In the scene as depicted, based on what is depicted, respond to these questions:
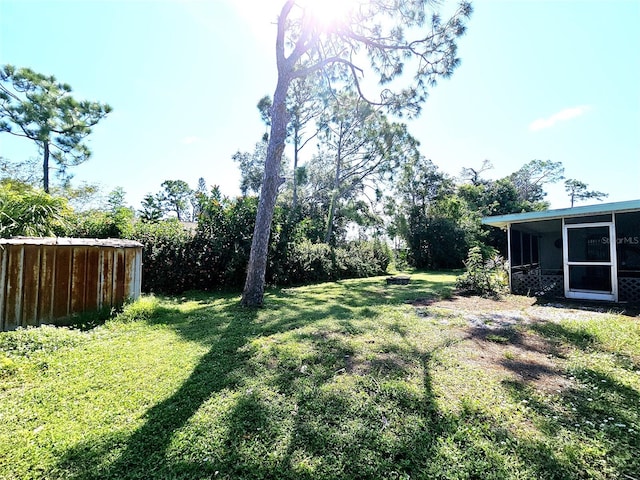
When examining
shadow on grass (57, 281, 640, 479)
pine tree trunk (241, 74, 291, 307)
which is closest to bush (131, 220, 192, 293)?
pine tree trunk (241, 74, 291, 307)

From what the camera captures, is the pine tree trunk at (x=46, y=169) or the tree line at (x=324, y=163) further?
the pine tree trunk at (x=46, y=169)

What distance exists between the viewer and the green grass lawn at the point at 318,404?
5.94 ft

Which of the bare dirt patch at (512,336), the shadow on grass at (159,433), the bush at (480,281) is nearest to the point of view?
the shadow on grass at (159,433)

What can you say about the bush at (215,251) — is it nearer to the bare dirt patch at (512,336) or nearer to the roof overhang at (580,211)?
the bare dirt patch at (512,336)

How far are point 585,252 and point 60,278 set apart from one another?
1307 centimetres

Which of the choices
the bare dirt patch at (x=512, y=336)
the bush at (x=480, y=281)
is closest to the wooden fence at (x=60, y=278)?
the bare dirt patch at (x=512, y=336)

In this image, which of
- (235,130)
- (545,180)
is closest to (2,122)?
(235,130)

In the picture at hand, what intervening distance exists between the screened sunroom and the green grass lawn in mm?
4048

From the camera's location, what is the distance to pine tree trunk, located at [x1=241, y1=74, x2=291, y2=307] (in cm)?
625

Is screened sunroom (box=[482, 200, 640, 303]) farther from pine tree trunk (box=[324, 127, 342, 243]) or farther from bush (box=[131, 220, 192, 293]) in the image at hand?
bush (box=[131, 220, 192, 293])

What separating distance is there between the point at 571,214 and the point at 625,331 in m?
4.15

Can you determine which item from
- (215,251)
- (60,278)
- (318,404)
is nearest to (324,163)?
(215,251)

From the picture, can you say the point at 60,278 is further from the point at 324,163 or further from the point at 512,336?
the point at 324,163

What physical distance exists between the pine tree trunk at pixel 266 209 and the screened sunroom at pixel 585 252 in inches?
272
